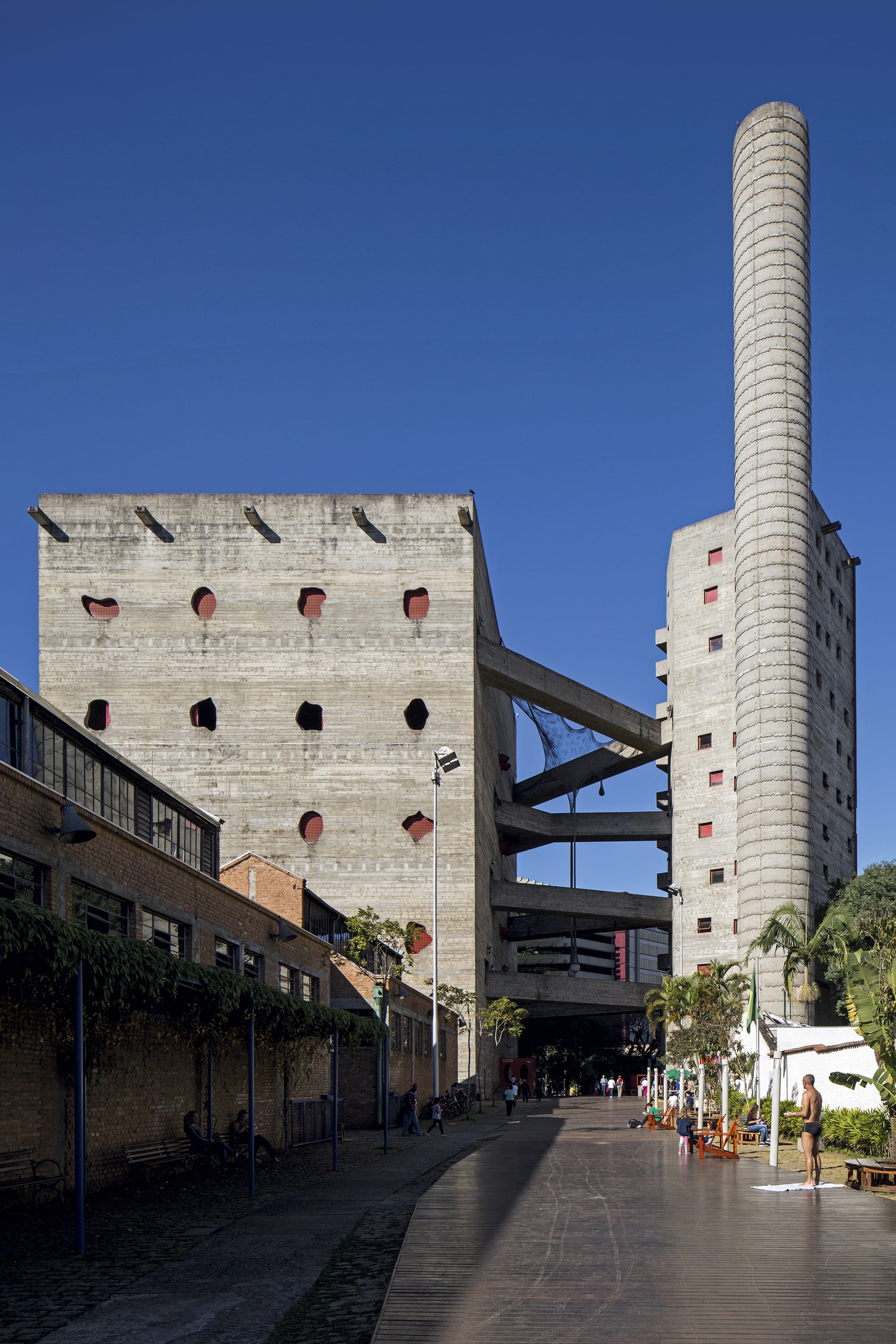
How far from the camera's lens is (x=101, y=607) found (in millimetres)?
66500

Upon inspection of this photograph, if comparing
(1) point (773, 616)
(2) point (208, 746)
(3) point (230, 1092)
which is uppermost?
(1) point (773, 616)

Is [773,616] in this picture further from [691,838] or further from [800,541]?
[691,838]

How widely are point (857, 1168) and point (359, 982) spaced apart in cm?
2383

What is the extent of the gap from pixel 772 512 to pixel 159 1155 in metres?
48.7

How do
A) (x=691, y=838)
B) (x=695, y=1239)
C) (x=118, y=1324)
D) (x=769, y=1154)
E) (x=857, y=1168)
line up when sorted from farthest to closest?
1. (x=691, y=838)
2. (x=769, y=1154)
3. (x=857, y=1168)
4. (x=695, y=1239)
5. (x=118, y=1324)

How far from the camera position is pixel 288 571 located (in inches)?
2635

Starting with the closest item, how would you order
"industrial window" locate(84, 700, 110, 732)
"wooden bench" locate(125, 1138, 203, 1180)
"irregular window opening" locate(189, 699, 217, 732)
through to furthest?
"wooden bench" locate(125, 1138, 203, 1180), "industrial window" locate(84, 700, 110, 732), "irregular window opening" locate(189, 699, 217, 732)

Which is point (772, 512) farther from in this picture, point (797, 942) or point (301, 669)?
point (301, 669)

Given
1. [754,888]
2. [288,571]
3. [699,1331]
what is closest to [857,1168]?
[699,1331]

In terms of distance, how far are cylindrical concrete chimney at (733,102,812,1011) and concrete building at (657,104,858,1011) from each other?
0.08 metres

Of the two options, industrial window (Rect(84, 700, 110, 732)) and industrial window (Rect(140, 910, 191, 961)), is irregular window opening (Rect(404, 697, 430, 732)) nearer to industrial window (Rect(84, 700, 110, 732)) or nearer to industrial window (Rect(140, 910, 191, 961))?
industrial window (Rect(84, 700, 110, 732))

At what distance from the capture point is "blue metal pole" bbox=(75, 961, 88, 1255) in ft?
45.1

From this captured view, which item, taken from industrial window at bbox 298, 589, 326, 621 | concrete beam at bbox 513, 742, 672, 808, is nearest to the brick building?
industrial window at bbox 298, 589, 326, 621

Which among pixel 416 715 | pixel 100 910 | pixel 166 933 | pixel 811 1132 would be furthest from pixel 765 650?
pixel 100 910
